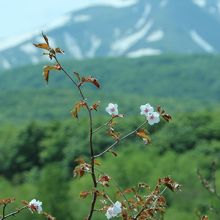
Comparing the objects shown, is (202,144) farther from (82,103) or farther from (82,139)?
(82,103)

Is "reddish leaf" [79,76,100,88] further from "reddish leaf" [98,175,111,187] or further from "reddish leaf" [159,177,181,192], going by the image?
"reddish leaf" [159,177,181,192]

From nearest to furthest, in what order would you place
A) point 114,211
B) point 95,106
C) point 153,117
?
point 114,211 < point 95,106 < point 153,117

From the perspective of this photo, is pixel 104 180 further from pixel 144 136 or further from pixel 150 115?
pixel 150 115

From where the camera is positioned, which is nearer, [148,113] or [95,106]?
[95,106]

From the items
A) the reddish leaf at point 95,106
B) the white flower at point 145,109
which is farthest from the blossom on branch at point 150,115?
the reddish leaf at point 95,106

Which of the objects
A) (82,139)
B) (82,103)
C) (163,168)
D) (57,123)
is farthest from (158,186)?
(57,123)

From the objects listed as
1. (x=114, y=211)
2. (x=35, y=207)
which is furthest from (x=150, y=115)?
(x=35, y=207)

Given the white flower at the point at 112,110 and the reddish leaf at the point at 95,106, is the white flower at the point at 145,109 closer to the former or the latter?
the white flower at the point at 112,110

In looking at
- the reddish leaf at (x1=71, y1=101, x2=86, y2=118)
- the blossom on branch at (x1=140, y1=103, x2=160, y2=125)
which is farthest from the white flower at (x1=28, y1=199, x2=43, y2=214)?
the blossom on branch at (x1=140, y1=103, x2=160, y2=125)

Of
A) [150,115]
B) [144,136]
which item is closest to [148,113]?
[150,115]

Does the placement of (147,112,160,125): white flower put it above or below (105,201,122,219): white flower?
above

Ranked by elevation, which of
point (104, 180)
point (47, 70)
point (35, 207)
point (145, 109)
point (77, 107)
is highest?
point (47, 70)

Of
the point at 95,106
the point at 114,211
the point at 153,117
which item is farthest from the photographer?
the point at 153,117

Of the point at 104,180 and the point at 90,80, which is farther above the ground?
the point at 90,80
